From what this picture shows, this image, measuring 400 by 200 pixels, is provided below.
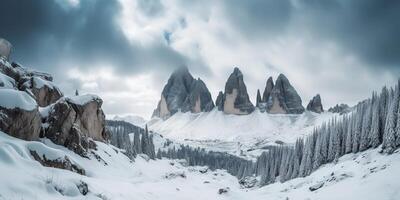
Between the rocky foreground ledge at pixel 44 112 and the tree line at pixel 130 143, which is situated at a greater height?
the rocky foreground ledge at pixel 44 112

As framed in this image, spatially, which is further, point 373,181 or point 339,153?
point 339,153

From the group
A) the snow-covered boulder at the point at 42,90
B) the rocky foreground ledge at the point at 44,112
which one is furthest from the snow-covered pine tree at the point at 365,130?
the snow-covered boulder at the point at 42,90

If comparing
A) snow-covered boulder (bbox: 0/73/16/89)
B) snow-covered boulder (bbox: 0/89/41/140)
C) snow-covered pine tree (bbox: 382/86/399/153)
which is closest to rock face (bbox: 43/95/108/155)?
snow-covered boulder (bbox: 0/73/16/89)

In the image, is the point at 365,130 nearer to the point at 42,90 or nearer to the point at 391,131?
the point at 391,131

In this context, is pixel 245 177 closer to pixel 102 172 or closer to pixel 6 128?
pixel 102 172

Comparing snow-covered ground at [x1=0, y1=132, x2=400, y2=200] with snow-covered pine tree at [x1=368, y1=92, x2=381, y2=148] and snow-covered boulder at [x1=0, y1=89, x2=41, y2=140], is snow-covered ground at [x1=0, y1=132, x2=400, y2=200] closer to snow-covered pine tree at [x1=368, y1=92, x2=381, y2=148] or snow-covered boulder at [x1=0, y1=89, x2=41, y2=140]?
snow-covered boulder at [x1=0, y1=89, x2=41, y2=140]

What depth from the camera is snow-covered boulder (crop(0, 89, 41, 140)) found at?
114 feet

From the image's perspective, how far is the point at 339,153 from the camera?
286 ft

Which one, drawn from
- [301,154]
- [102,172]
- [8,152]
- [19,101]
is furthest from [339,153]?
[8,152]

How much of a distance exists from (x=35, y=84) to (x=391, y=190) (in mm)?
47120

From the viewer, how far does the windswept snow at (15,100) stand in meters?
35.0

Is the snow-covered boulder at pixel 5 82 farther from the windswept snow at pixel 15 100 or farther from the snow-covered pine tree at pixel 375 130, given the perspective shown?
the snow-covered pine tree at pixel 375 130

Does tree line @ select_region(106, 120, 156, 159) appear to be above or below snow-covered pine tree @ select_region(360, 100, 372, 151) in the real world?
below

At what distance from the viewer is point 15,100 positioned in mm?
35906
